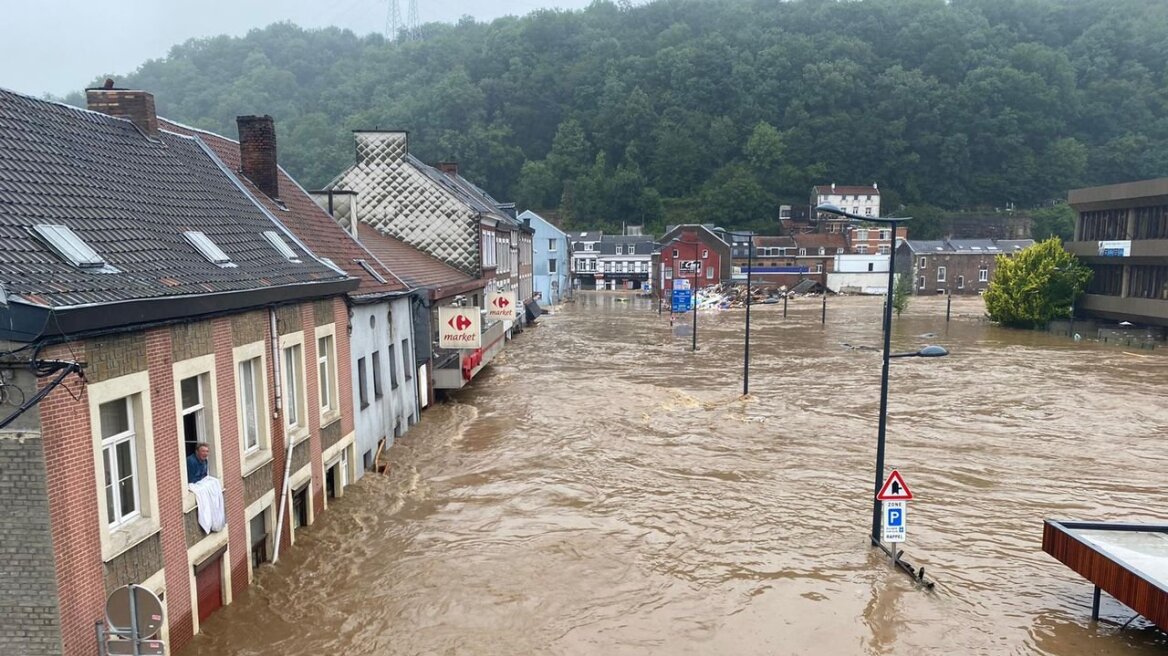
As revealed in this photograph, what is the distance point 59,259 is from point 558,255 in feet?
238

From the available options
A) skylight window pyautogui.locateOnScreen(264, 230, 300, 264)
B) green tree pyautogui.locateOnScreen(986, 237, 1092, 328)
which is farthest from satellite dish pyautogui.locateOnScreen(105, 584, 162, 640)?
green tree pyautogui.locateOnScreen(986, 237, 1092, 328)

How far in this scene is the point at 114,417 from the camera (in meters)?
8.22

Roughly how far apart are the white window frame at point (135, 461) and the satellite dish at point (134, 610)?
1.61 meters

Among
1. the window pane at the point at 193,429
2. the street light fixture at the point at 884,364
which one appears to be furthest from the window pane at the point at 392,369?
the street light fixture at the point at 884,364

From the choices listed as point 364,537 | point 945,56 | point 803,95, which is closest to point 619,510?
point 364,537

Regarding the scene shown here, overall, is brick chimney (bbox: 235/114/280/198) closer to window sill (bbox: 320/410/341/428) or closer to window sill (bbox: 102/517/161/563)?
window sill (bbox: 320/410/341/428)

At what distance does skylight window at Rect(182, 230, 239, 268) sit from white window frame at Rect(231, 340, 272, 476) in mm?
1264

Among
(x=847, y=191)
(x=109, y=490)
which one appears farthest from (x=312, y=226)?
(x=847, y=191)

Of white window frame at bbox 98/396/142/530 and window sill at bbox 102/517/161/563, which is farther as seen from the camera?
white window frame at bbox 98/396/142/530

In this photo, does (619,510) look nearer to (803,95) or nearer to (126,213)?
(126,213)

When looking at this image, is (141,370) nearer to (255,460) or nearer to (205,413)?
(205,413)

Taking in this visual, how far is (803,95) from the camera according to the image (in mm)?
132625

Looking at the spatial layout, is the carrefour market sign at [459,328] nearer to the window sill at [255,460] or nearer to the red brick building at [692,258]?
the window sill at [255,460]

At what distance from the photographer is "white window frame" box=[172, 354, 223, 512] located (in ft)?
30.6
